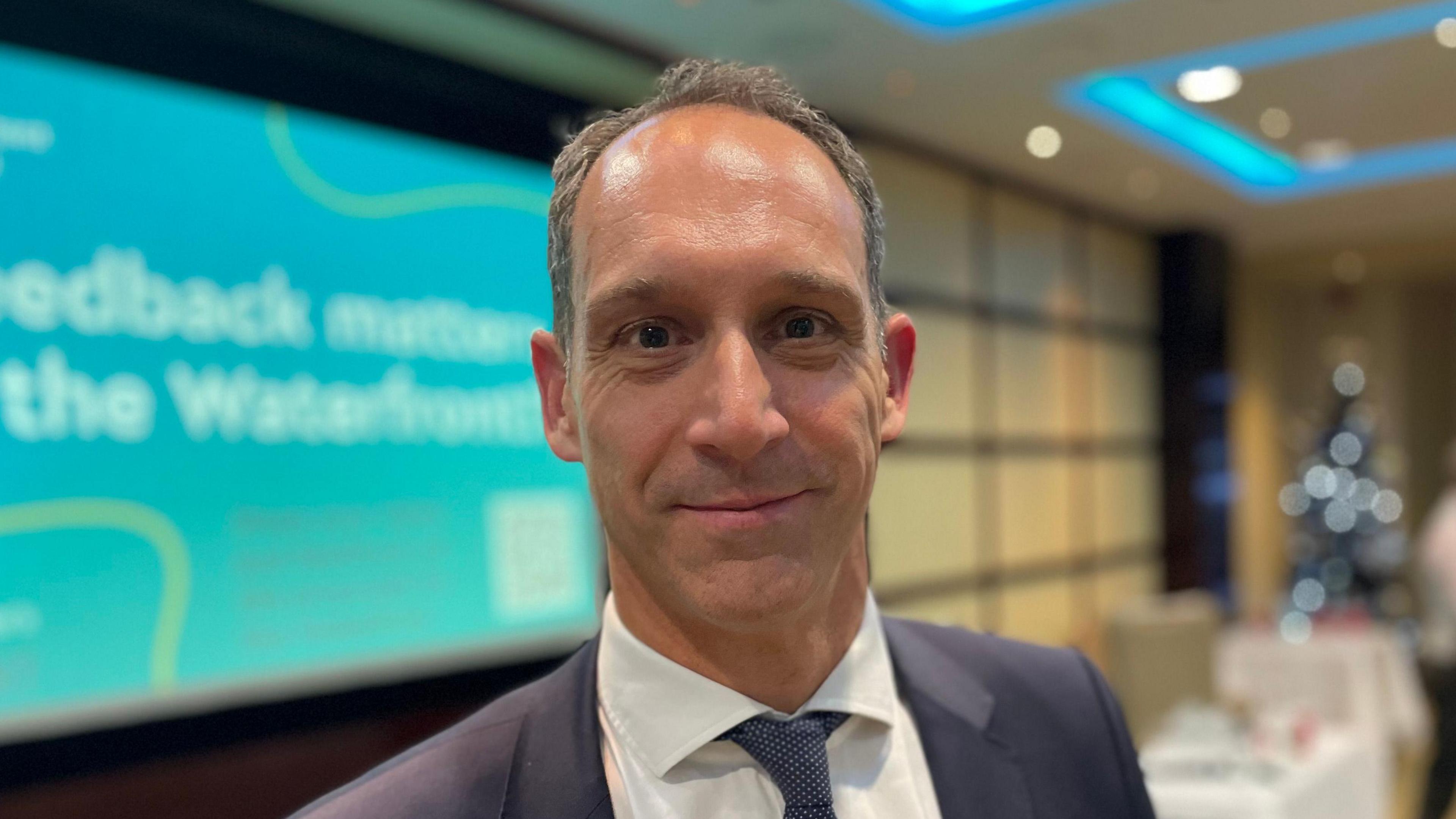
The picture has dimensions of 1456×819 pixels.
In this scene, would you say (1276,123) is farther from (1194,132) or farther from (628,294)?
(628,294)

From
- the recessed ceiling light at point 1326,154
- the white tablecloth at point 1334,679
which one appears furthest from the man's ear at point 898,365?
the recessed ceiling light at point 1326,154

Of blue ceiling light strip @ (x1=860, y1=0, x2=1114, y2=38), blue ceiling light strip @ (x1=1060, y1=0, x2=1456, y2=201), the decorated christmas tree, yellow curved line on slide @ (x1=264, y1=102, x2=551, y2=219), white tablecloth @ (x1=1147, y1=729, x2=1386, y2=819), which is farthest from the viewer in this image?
the decorated christmas tree

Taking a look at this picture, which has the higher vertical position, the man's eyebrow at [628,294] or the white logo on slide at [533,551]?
the man's eyebrow at [628,294]

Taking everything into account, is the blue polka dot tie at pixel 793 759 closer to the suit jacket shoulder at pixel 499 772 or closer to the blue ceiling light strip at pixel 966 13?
the suit jacket shoulder at pixel 499 772

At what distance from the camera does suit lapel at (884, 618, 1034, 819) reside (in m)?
0.99

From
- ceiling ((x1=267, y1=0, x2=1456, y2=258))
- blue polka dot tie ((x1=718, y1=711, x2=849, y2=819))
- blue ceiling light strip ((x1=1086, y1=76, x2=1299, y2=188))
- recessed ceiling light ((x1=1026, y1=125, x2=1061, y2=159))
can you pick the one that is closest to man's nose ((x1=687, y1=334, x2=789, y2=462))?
blue polka dot tie ((x1=718, y1=711, x2=849, y2=819))

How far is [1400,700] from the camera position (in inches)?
214

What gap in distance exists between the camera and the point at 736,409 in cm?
79

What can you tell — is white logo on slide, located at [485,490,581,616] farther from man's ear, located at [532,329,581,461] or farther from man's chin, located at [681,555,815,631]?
man's chin, located at [681,555,815,631]

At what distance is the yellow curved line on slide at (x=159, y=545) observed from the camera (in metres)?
2.70

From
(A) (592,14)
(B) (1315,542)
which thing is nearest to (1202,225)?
(B) (1315,542)

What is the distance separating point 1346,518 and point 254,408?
871cm

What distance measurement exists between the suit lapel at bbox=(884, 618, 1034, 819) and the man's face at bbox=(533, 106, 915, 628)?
24 cm

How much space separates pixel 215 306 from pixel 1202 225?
21.6ft
